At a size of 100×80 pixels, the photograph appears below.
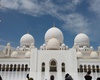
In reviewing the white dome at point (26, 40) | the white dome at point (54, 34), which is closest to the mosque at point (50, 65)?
the white dome at point (54, 34)

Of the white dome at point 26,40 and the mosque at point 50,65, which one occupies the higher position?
the white dome at point 26,40

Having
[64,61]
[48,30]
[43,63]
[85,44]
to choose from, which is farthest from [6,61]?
[85,44]

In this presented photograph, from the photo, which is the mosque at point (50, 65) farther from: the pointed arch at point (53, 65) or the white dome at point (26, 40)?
the white dome at point (26, 40)

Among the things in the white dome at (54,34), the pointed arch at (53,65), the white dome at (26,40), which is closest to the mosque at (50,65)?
the pointed arch at (53,65)

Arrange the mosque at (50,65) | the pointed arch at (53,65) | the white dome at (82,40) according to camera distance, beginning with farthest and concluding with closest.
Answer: the white dome at (82,40)
the pointed arch at (53,65)
the mosque at (50,65)

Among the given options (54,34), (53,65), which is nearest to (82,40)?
(54,34)

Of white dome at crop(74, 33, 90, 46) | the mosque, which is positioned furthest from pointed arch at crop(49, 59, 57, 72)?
white dome at crop(74, 33, 90, 46)

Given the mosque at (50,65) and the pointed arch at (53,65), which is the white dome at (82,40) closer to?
the mosque at (50,65)

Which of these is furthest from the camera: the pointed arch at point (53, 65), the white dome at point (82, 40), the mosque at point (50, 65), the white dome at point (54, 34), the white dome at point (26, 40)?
the white dome at point (26, 40)

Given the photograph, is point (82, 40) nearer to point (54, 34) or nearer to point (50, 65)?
point (54, 34)

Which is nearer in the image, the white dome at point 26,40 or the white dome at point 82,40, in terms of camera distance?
the white dome at point 82,40

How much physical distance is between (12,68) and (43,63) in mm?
5697

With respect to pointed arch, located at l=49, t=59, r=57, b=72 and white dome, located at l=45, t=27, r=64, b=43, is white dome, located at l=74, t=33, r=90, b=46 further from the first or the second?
pointed arch, located at l=49, t=59, r=57, b=72

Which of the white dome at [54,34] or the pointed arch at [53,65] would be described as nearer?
the pointed arch at [53,65]
